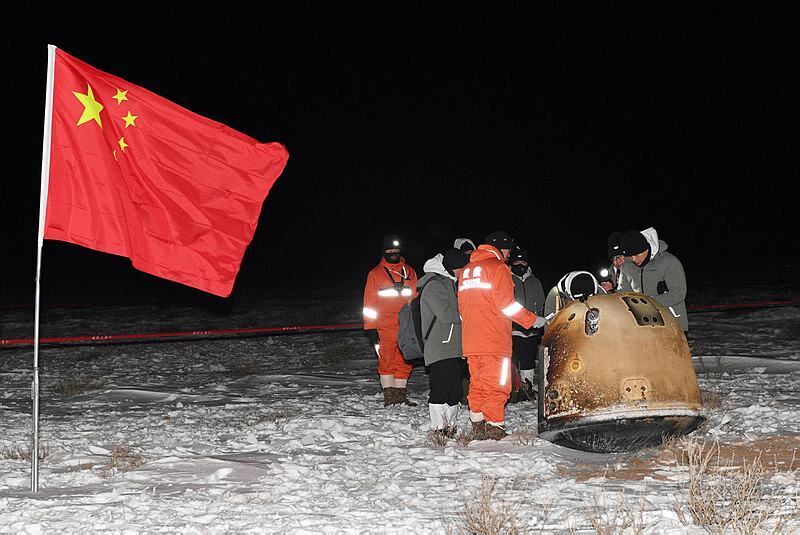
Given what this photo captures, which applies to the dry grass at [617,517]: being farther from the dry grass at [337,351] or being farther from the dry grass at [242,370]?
the dry grass at [337,351]

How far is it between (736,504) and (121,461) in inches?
174

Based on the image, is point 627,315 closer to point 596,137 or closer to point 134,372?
point 134,372

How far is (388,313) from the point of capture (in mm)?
10609

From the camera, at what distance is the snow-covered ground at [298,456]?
19.4 ft

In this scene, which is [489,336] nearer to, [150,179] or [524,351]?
[524,351]

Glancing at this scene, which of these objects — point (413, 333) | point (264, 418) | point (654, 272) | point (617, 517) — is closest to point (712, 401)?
point (654, 272)

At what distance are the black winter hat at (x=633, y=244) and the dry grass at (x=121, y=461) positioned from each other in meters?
4.40

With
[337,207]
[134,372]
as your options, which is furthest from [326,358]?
[337,207]

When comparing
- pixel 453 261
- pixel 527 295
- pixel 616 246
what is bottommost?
pixel 527 295

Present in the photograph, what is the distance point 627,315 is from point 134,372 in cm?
815

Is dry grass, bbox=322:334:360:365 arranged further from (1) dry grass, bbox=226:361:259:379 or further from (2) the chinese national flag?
(2) the chinese national flag

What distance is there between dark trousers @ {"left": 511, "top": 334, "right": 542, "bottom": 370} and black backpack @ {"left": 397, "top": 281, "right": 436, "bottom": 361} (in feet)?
5.55

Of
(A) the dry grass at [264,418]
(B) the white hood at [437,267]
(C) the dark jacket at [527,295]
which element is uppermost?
(B) the white hood at [437,267]

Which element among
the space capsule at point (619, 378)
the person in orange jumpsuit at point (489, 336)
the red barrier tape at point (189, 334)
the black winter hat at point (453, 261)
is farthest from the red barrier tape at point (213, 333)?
the space capsule at point (619, 378)
